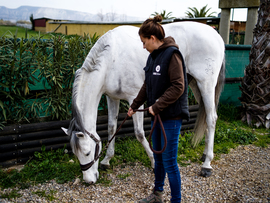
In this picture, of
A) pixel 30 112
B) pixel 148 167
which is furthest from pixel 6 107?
pixel 148 167

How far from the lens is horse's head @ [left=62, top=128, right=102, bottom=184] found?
276 centimetres

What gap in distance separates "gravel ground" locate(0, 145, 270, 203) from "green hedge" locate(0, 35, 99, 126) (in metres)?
1.17

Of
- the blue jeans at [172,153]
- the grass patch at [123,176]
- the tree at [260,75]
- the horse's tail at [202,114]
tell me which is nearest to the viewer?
the blue jeans at [172,153]

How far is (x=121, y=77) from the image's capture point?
3.02 m

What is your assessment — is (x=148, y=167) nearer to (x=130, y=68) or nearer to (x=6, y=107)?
(x=130, y=68)

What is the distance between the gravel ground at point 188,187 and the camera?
2824 millimetres

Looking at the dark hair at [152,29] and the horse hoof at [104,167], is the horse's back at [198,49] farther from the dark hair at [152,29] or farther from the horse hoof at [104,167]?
the horse hoof at [104,167]

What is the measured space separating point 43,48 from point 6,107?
1.04 m

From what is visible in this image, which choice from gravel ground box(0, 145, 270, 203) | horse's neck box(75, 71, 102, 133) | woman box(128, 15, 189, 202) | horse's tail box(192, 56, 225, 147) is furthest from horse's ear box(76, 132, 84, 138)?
horse's tail box(192, 56, 225, 147)

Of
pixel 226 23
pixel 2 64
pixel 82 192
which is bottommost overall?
pixel 82 192

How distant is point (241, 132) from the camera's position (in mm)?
4762

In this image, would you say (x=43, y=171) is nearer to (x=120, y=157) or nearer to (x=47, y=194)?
(x=47, y=194)

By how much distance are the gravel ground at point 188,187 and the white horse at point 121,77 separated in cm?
18

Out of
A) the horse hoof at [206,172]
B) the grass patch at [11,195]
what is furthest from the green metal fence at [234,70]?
the grass patch at [11,195]
